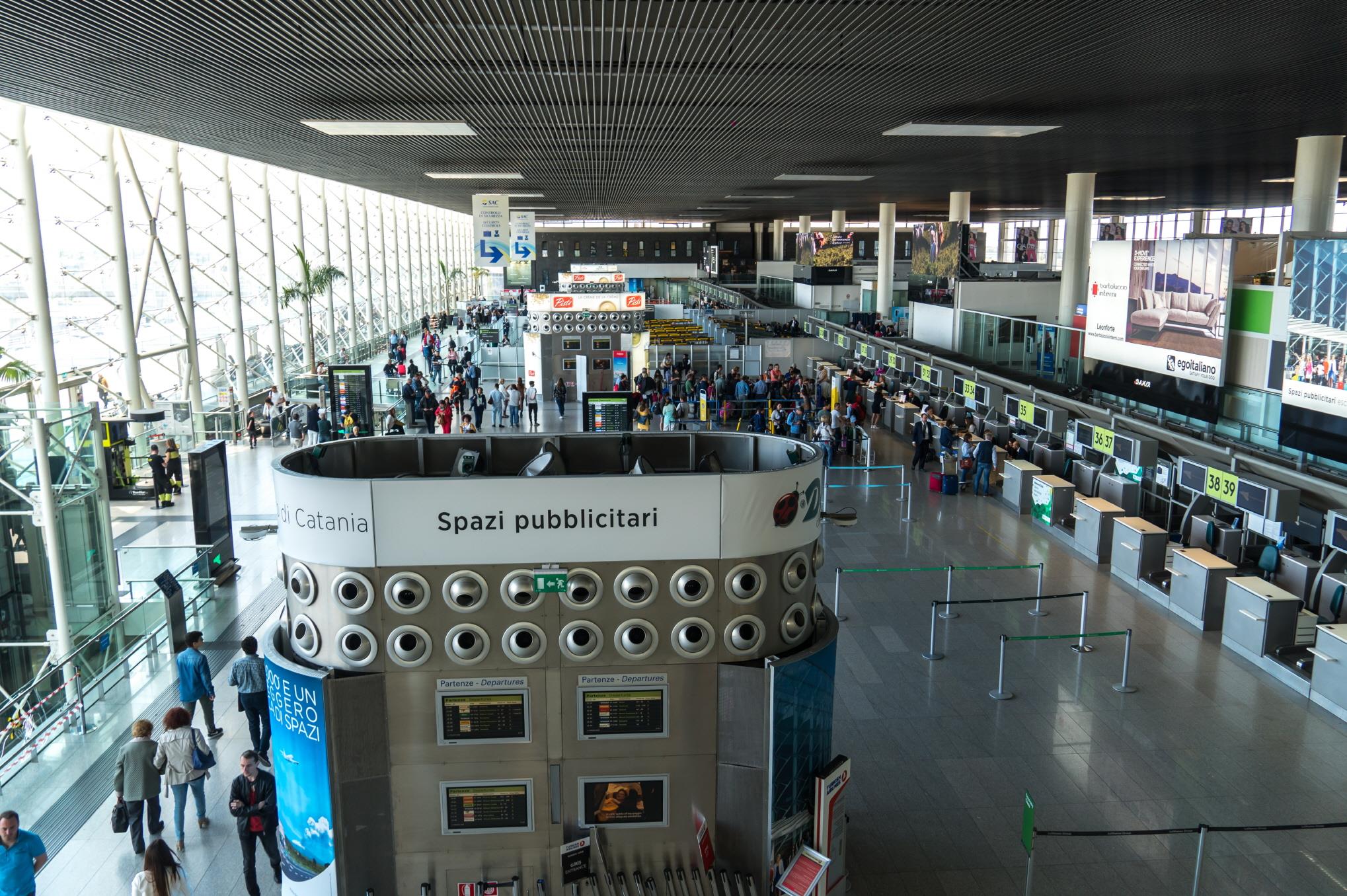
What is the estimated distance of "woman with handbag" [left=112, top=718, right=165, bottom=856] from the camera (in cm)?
682

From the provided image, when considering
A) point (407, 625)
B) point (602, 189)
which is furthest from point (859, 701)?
point (602, 189)

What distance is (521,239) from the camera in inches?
1175

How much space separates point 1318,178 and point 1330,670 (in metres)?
9.18

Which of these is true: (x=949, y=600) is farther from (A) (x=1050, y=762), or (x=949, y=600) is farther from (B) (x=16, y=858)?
(B) (x=16, y=858)

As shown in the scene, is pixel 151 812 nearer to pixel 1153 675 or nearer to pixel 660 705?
pixel 660 705

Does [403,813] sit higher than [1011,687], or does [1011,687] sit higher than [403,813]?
[403,813]

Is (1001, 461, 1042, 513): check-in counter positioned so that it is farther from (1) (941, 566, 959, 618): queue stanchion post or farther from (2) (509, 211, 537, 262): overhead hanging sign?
(2) (509, 211, 537, 262): overhead hanging sign

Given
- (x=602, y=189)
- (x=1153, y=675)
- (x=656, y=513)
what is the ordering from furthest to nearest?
(x=602, y=189) → (x=1153, y=675) → (x=656, y=513)

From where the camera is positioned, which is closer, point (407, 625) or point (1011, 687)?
point (407, 625)

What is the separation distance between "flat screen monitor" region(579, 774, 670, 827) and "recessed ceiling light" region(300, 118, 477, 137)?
11055 mm

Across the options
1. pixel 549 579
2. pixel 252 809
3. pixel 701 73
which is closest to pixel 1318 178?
pixel 701 73

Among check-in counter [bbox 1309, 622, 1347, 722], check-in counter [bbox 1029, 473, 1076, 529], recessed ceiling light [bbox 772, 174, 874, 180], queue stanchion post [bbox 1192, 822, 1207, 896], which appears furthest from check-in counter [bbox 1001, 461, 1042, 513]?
queue stanchion post [bbox 1192, 822, 1207, 896]

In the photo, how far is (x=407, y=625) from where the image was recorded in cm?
585

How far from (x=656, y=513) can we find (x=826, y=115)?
941 centimetres
